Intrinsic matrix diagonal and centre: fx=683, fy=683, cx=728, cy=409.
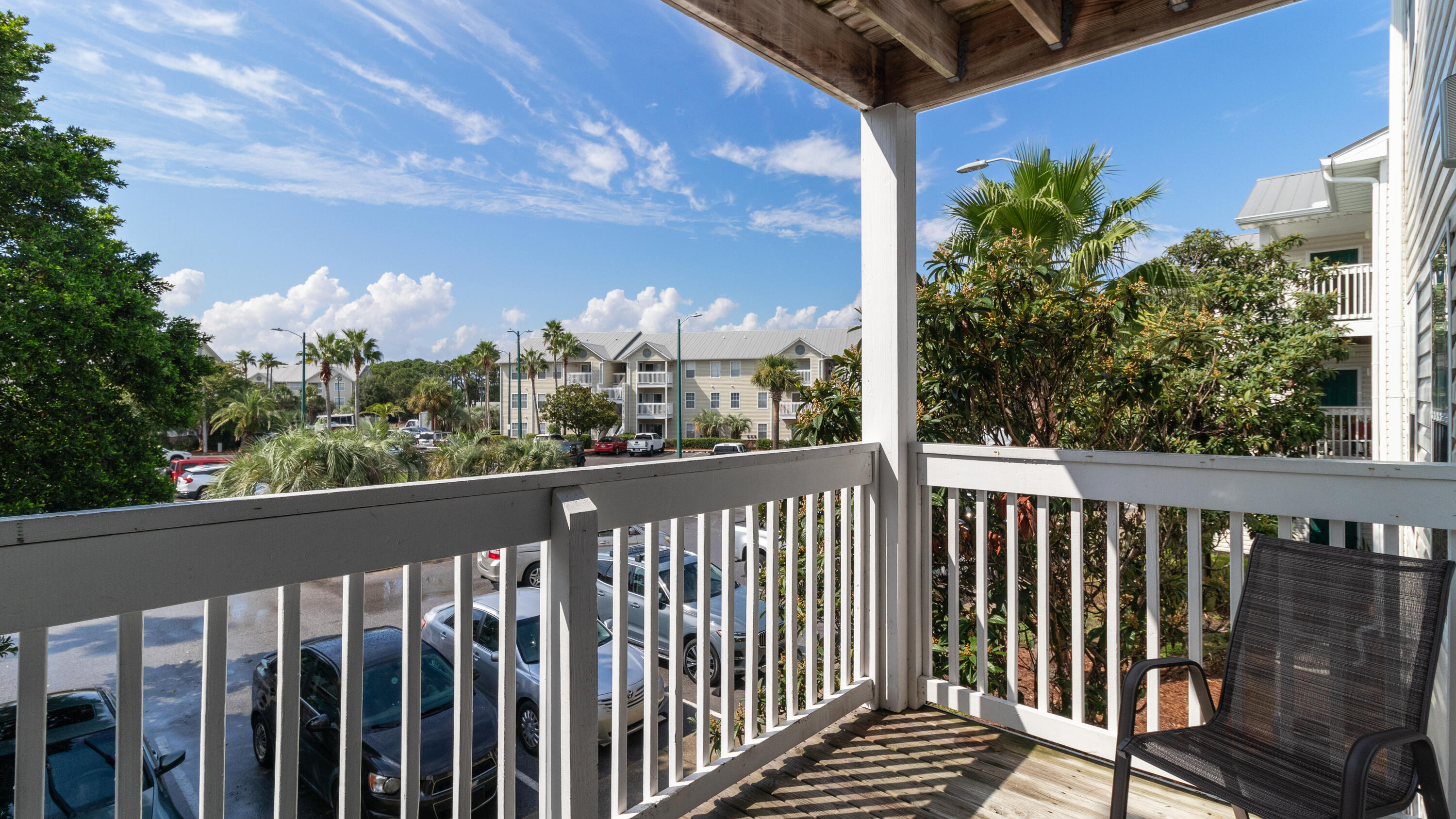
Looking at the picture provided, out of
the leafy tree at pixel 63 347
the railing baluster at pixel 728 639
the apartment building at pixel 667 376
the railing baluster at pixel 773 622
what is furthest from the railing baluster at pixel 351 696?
the apartment building at pixel 667 376

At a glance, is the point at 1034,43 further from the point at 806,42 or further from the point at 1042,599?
the point at 1042,599

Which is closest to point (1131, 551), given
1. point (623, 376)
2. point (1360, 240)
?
point (1360, 240)

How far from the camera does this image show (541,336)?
1912 centimetres

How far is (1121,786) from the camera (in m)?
1.50

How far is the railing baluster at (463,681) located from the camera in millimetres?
1285

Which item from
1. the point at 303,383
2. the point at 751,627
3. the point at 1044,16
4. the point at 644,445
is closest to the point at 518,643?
the point at 751,627

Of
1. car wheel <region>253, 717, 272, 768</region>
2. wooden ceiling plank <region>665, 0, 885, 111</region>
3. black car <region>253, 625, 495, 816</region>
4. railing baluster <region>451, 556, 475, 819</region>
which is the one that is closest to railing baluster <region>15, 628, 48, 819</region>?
black car <region>253, 625, 495, 816</region>

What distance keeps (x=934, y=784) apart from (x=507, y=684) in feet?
4.41

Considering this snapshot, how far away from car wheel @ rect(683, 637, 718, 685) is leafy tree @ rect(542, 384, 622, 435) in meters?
9.75

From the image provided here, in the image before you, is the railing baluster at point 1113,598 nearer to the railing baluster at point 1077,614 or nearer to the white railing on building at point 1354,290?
the railing baluster at point 1077,614

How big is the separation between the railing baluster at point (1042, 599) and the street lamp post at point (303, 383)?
8169 mm

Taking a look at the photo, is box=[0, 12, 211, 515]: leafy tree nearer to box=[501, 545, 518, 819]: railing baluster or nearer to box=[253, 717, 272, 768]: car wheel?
box=[253, 717, 272, 768]: car wheel

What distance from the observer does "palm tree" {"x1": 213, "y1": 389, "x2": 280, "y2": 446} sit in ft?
23.7

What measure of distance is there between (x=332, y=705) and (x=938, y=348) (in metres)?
2.79
